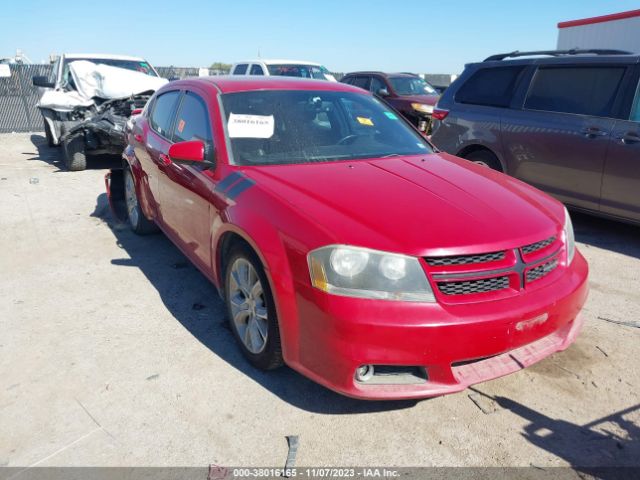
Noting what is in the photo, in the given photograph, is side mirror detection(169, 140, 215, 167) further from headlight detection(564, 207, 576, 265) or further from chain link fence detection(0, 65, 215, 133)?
chain link fence detection(0, 65, 215, 133)

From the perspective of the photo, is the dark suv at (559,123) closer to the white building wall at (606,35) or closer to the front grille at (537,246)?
the front grille at (537,246)

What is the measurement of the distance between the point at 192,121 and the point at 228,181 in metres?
0.97

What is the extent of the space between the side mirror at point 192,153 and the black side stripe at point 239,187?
36 cm

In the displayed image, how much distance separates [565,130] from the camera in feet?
17.8

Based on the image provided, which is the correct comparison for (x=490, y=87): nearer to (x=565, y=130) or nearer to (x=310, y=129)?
(x=565, y=130)

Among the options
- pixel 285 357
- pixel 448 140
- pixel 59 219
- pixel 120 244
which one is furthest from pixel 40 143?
pixel 285 357

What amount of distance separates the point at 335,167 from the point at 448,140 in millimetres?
3692

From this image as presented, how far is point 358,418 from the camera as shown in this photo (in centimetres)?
269

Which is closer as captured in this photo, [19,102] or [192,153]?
[192,153]

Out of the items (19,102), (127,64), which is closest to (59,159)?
(127,64)

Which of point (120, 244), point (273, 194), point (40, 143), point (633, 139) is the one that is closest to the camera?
point (273, 194)

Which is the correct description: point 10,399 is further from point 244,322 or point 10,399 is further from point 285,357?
point 285,357

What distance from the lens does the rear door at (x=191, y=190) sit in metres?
3.44

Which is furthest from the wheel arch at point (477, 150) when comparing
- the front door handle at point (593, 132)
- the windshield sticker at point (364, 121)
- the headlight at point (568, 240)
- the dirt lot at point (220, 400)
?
the headlight at point (568, 240)
